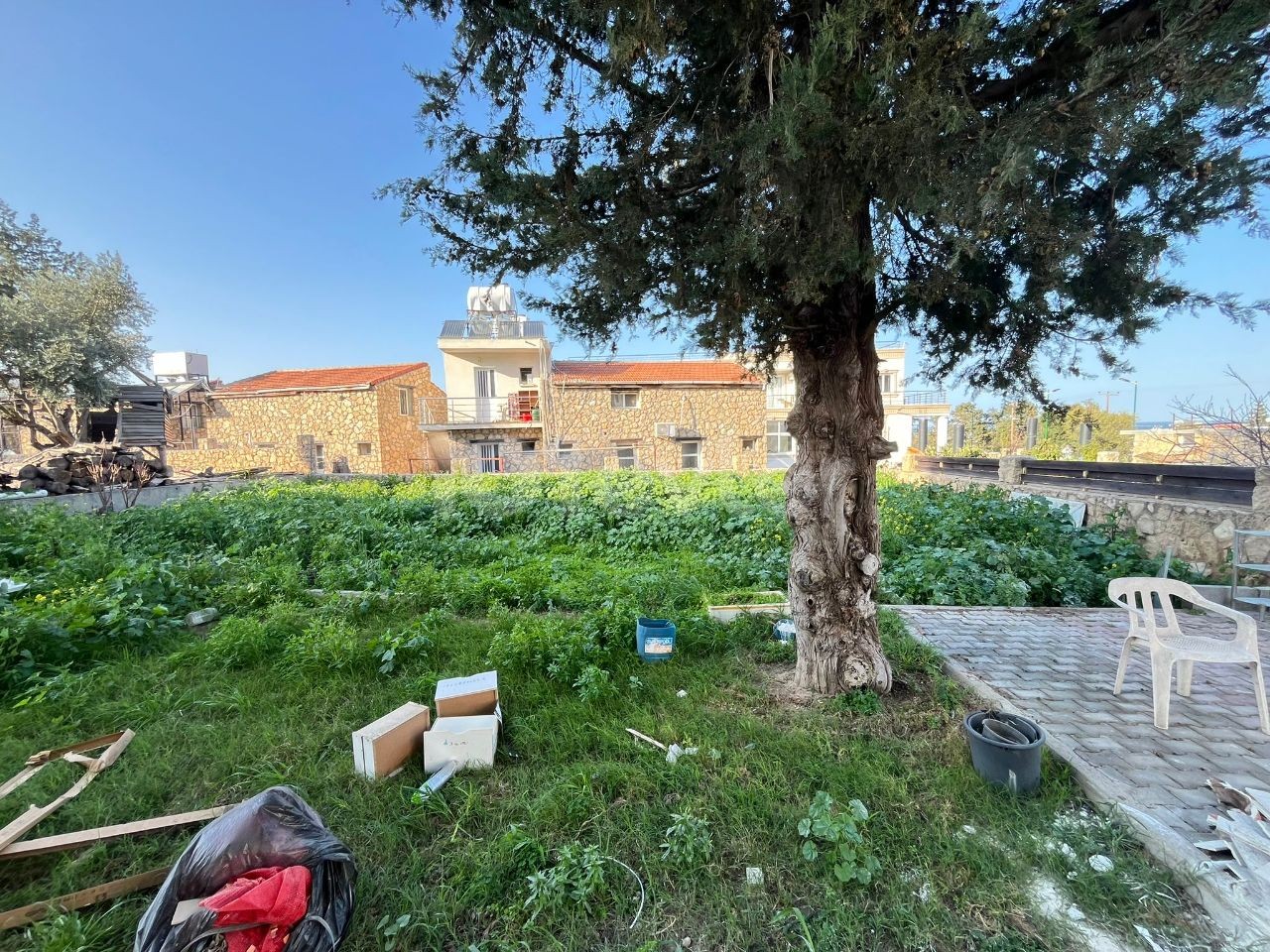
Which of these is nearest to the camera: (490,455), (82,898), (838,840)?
(82,898)

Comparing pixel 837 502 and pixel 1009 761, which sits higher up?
pixel 837 502

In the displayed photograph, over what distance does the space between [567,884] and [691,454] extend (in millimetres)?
17929

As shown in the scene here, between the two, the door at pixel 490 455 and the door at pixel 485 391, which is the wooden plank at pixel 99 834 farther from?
the door at pixel 485 391

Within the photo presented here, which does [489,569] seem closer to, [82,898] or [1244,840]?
[82,898]

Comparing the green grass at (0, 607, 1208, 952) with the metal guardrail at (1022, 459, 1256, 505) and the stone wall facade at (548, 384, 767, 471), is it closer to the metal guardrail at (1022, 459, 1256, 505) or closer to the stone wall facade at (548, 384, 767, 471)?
the metal guardrail at (1022, 459, 1256, 505)

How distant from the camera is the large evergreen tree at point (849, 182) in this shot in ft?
5.02

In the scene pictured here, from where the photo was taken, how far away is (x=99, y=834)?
197 centimetres

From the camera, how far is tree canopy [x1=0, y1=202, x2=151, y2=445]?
371 inches

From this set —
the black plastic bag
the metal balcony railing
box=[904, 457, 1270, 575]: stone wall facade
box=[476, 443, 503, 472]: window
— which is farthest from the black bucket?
box=[476, 443, 503, 472]: window

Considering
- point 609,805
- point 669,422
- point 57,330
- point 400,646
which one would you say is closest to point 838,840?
point 609,805

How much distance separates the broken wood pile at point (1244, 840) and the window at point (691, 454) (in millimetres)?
17312

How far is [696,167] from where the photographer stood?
2.32 meters

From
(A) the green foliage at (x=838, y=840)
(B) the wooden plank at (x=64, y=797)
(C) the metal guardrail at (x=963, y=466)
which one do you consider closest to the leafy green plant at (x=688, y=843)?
(A) the green foliage at (x=838, y=840)

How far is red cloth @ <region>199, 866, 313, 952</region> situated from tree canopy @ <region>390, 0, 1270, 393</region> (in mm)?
2733
